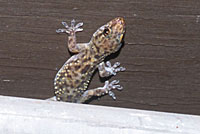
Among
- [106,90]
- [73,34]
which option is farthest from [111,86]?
[73,34]

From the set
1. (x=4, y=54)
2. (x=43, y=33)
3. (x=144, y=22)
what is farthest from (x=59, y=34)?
(x=144, y=22)

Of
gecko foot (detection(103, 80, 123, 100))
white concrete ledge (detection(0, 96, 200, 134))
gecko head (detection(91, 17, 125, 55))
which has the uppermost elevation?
gecko head (detection(91, 17, 125, 55))

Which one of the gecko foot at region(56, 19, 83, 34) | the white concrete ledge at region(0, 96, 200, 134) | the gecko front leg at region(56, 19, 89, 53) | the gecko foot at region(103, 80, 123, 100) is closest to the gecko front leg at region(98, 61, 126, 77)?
the gecko foot at region(103, 80, 123, 100)

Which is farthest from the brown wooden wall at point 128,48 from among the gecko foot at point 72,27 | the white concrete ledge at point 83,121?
the white concrete ledge at point 83,121

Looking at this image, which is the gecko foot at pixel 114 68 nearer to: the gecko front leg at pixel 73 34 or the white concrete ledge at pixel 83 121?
the gecko front leg at pixel 73 34

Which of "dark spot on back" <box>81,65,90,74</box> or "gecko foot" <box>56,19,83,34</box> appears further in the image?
"dark spot on back" <box>81,65,90,74</box>

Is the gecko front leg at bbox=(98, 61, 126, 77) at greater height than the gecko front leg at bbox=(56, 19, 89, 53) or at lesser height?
lesser

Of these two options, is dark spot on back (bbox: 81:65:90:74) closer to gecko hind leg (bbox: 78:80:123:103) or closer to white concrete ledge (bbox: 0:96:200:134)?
gecko hind leg (bbox: 78:80:123:103)
